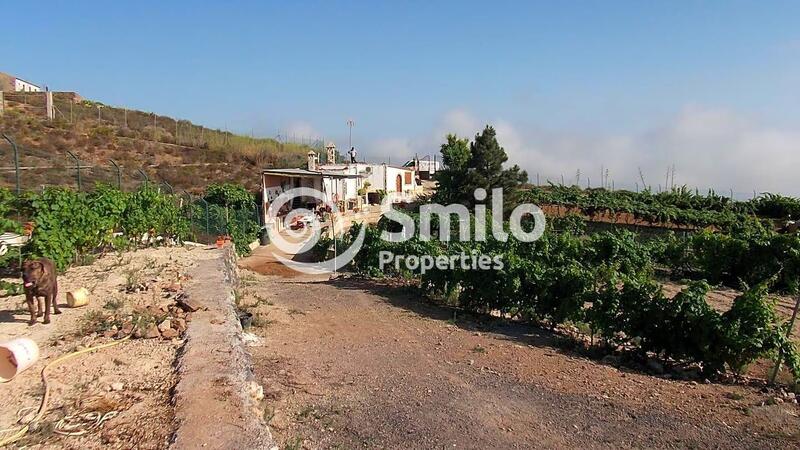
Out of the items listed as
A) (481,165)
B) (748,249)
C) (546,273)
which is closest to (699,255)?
(748,249)

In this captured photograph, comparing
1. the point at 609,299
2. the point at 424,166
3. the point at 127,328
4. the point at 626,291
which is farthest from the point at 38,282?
the point at 424,166

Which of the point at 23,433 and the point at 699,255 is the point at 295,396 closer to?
the point at 23,433

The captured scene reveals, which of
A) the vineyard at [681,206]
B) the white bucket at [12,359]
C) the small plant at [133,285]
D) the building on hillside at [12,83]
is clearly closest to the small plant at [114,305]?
the small plant at [133,285]

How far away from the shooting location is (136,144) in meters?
36.6

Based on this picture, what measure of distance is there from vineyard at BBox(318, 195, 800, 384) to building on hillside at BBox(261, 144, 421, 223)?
28.5ft

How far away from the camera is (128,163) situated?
3306 centimetres

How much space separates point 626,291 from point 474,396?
3722 millimetres

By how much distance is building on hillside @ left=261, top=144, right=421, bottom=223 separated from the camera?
81.6ft

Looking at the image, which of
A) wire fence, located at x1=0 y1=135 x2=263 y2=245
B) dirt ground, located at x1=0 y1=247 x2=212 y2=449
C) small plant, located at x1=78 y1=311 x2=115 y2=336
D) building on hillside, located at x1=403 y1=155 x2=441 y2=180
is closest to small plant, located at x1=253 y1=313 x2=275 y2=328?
dirt ground, located at x1=0 y1=247 x2=212 y2=449

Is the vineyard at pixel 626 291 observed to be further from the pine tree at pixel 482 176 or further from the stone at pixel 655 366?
the pine tree at pixel 482 176

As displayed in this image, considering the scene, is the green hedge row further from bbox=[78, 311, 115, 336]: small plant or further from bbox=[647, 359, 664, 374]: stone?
bbox=[78, 311, 115, 336]: small plant

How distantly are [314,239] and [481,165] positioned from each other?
486 inches

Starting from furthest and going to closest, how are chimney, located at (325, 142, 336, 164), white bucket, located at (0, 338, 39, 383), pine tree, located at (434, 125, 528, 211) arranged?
chimney, located at (325, 142, 336, 164) < pine tree, located at (434, 125, 528, 211) < white bucket, located at (0, 338, 39, 383)

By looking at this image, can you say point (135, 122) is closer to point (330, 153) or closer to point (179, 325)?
point (330, 153)
